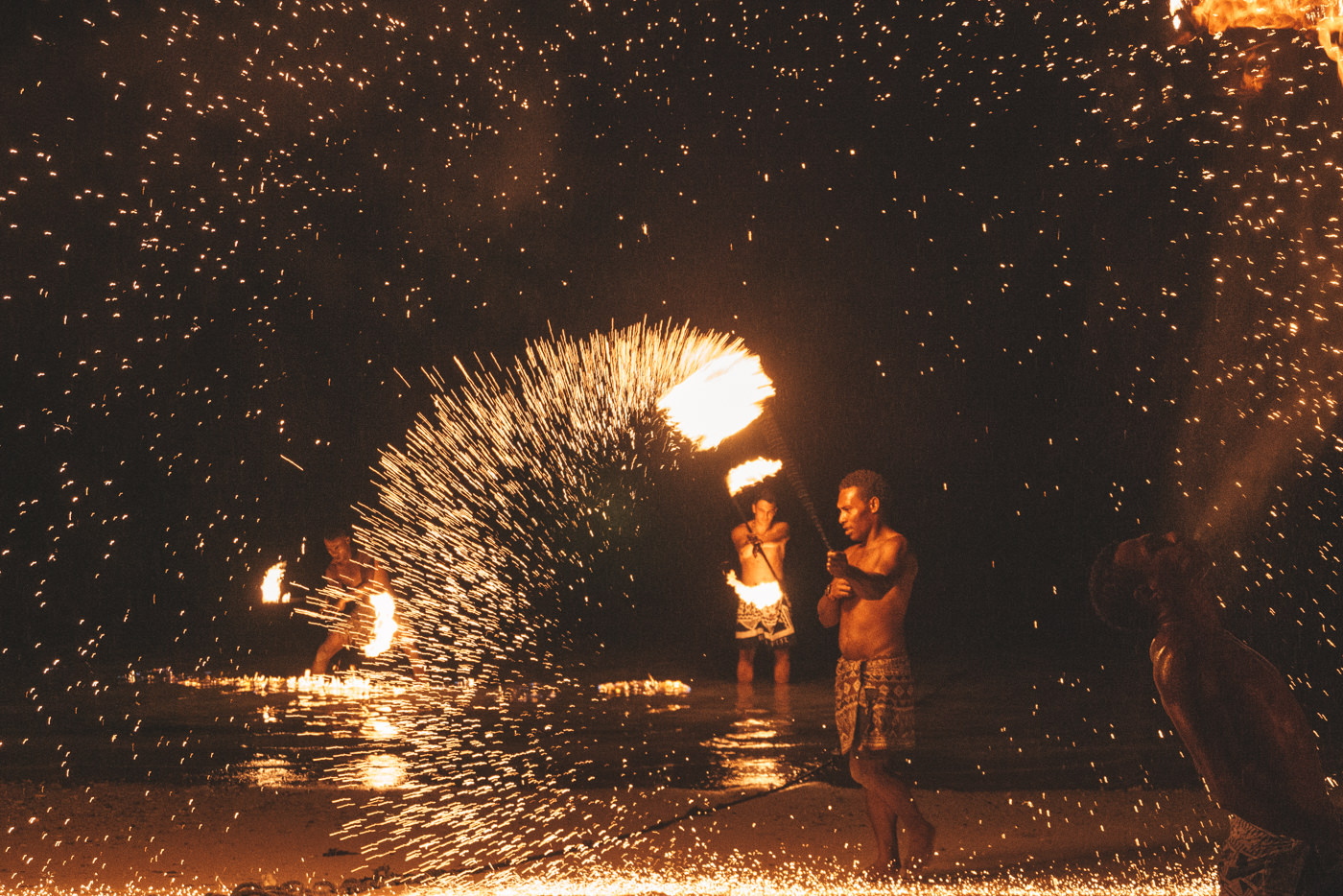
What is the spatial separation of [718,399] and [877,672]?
93.8 inches

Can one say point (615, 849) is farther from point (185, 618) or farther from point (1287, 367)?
point (185, 618)

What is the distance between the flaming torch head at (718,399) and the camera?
237 inches

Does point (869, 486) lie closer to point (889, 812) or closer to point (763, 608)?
point (889, 812)

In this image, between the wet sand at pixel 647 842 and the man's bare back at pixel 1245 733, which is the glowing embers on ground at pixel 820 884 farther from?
the man's bare back at pixel 1245 733

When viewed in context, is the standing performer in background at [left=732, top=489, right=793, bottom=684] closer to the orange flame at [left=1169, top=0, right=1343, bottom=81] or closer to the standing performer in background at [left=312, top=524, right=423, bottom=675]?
the standing performer in background at [left=312, top=524, right=423, bottom=675]

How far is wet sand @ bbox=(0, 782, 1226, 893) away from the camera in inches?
160

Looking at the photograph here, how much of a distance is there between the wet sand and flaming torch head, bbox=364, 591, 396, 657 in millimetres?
3704

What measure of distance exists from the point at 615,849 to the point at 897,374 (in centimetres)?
1122

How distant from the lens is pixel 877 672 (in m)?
4.12

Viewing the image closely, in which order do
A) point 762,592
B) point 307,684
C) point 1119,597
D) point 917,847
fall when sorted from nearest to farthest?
1. point 1119,597
2. point 917,847
3. point 762,592
4. point 307,684

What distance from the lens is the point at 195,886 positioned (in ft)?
13.3

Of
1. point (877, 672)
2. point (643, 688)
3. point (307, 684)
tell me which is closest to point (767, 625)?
point (643, 688)

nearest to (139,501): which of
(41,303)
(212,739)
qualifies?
(41,303)

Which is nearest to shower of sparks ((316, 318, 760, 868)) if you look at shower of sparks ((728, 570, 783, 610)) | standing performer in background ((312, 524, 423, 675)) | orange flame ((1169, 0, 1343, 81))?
standing performer in background ((312, 524, 423, 675))
